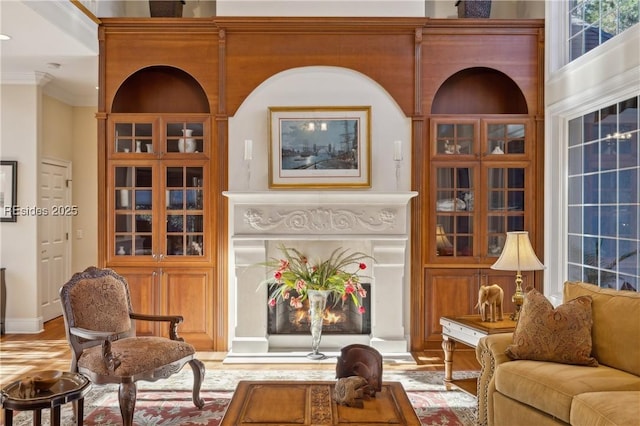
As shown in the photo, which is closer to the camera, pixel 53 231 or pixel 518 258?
pixel 518 258

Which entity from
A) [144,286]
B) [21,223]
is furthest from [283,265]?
[21,223]

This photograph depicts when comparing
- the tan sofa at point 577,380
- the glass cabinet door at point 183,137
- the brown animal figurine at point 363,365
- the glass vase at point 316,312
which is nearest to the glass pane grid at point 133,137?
the glass cabinet door at point 183,137

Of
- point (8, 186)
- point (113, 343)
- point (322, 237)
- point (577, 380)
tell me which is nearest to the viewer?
point (577, 380)

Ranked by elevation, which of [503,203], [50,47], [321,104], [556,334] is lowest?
[556,334]

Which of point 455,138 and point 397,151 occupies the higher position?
point 455,138

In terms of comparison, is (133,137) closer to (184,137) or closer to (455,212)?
(184,137)

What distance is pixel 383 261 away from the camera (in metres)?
5.19

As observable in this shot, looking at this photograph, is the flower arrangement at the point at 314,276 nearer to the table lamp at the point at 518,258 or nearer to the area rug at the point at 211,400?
the area rug at the point at 211,400

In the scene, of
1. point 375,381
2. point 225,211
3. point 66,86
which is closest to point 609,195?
point 375,381

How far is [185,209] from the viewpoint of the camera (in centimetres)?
530

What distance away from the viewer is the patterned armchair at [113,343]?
10.5 ft

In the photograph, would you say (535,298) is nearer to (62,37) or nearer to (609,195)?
(609,195)

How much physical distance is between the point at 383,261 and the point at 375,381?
8.27 feet

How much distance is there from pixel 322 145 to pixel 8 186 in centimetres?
366
